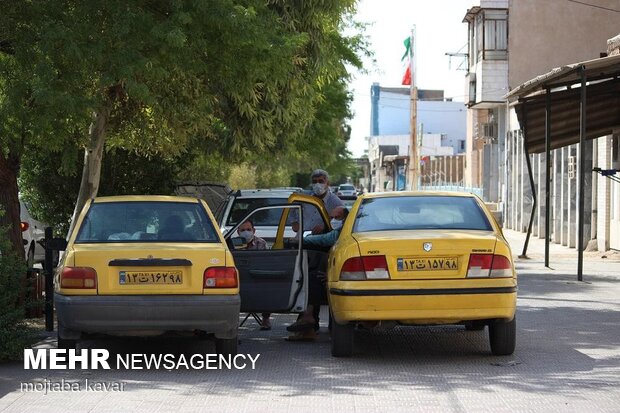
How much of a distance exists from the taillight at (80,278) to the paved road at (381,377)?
0.79 meters

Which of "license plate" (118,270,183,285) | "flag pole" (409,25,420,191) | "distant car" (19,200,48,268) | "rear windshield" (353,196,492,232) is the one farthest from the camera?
"flag pole" (409,25,420,191)

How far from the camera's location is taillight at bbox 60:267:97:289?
10211 millimetres

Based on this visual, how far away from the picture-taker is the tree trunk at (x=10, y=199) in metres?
14.9

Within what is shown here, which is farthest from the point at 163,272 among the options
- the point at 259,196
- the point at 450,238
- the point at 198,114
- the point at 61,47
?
the point at 259,196

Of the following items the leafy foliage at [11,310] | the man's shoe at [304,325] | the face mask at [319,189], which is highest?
the face mask at [319,189]

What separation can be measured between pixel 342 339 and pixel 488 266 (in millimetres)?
1569

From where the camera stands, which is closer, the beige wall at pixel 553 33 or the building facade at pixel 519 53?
the building facade at pixel 519 53

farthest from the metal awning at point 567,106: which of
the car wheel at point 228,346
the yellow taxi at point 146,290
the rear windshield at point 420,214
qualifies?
the yellow taxi at point 146,290

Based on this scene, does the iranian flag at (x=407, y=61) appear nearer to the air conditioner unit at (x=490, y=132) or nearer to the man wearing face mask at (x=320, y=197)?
the air conditioner unit at (x=490, y=132)

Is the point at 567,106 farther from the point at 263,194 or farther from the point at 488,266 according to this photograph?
the point at 488,266

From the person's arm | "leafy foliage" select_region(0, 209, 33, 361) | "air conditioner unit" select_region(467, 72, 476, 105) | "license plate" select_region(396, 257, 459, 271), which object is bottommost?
"leafy foliage" select_region(0, 209, 33, 361)

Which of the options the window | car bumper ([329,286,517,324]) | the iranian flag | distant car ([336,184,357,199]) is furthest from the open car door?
the iranian flag

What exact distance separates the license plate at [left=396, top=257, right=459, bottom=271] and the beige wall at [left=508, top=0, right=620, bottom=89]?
3513 centimetres

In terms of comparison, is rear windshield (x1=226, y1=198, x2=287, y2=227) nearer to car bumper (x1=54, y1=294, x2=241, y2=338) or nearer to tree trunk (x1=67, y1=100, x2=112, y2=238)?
tree trunk (x1=67, y1=100, x2=112, y2=238)
